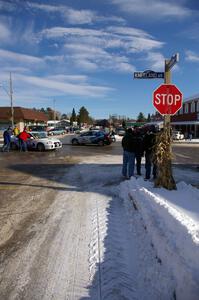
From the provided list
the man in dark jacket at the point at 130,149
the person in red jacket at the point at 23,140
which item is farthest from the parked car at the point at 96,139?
the man in dark jacket at the point at 130,149

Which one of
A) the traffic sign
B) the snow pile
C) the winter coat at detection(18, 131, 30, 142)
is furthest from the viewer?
the winter coat at detection(18, 131, 30, 142)

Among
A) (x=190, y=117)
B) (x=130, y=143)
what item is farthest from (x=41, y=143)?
(x=190, y=117)

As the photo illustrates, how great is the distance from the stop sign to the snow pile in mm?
1988

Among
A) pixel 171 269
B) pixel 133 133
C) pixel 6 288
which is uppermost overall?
pixel 133 133

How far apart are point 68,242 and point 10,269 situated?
3.99 feet

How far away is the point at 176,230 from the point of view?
4.86 meters

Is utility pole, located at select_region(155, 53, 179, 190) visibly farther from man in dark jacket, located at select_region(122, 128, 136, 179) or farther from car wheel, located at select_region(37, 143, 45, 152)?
car wheel, located at select_region(37, 143, 45, 152)

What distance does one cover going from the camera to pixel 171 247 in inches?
173

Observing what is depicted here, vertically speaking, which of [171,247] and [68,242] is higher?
[171,247]

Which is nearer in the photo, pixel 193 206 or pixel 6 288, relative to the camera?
pixel 6 288

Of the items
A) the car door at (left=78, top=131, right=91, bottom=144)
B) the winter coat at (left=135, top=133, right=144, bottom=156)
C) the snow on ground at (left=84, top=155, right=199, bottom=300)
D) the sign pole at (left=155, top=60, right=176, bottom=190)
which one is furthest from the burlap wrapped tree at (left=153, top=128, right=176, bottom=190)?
the car door at (left=78, top=131, right=91, bottom=144)

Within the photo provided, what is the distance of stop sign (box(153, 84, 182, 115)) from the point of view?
8305 millimetres

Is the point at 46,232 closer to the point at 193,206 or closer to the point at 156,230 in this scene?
the point at 156,230

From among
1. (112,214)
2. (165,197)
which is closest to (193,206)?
(165,197)
